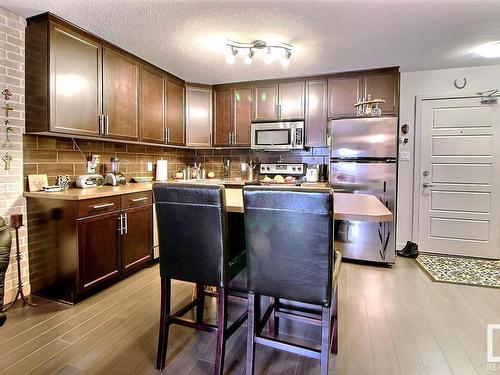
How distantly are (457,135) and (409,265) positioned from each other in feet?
5.86

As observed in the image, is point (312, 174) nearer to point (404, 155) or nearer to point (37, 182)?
point (404, 155)

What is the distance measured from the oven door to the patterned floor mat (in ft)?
7.27

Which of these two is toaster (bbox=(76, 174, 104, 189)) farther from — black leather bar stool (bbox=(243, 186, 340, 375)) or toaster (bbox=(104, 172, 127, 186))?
black leather bar stool (bbox=(243, 186, 340, 375))

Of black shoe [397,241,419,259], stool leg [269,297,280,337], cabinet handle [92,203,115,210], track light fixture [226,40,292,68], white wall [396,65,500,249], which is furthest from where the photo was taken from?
black shoe [397,241,419,259]

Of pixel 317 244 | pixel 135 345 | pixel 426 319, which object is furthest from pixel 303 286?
pixel 426 319

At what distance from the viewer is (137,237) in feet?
9.48

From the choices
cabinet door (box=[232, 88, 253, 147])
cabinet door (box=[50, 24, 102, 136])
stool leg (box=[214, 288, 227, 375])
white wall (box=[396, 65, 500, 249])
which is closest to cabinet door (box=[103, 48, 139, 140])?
cabinet door (box=[50, 24, 102, 136])

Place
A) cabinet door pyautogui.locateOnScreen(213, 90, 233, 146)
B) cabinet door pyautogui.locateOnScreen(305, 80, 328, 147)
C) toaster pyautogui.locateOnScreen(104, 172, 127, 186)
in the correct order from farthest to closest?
cabinet door pyautogui.locateOnScreen(213, 90, 233, 146) < cabinet door pyautogui.locateOnScreen(305, 80, 328, 147) < toaster pyautogui.locateOnScreen(104, 172, 127, 186)

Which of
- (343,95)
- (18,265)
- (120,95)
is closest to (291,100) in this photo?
(343,95)

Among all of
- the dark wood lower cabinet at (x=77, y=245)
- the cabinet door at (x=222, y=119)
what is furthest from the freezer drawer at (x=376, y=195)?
the dark wood lower cabinet at (x=77, y=245)

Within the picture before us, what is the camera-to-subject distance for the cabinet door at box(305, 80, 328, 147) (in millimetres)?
3789

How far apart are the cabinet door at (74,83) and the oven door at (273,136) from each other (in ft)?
6.63

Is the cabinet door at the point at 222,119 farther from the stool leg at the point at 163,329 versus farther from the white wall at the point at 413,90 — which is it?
the stool leg at the point at 163,329

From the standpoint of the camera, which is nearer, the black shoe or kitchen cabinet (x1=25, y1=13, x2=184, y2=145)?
kitchen cabinet (x1=25, y1=13, x2=184, y2=145)
